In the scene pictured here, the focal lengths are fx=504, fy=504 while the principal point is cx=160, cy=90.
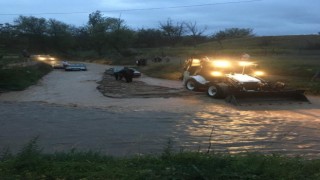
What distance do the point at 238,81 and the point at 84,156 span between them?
19.4 meters

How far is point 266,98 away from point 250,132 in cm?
990

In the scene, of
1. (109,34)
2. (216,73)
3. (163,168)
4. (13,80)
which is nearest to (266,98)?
(216,73)

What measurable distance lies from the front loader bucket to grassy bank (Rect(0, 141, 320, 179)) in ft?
58.5

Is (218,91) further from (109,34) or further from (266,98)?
(109,34)

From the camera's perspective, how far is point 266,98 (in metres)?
26.4

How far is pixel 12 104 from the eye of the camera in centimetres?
2664

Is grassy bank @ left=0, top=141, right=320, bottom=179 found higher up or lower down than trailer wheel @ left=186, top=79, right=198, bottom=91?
higher up

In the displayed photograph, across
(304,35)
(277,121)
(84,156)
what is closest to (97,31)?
(304,35)

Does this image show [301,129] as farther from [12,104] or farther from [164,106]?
[12,104]

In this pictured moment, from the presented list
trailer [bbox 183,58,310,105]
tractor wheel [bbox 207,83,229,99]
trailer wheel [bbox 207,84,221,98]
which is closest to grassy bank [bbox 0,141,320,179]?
trailer [bbox 183,58,310,105]

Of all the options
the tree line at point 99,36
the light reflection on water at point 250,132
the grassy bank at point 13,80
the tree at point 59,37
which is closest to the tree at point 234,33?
the tree line at point 99,36

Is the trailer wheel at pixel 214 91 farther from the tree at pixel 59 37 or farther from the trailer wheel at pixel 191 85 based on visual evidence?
the tree at pixel 59 37

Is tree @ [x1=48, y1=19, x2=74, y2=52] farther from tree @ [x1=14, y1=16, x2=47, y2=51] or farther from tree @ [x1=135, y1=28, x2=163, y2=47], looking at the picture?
tree @ [x1=135, y1=28, x2=163, y2=47]

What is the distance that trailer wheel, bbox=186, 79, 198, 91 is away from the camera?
31.2 meters
